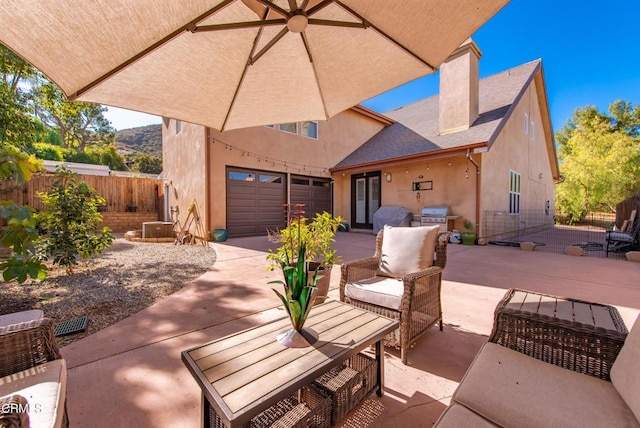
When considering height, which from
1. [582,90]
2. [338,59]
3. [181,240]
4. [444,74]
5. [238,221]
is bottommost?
[181,240]

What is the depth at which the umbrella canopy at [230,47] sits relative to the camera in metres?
1.86

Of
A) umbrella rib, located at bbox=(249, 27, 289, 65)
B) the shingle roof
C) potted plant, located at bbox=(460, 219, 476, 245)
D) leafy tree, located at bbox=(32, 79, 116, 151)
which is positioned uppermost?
leafy tree, located at bbox=(32, 79, 116, 151)

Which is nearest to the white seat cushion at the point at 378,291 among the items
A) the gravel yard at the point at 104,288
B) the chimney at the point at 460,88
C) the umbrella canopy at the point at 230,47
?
the umbrella canopy at the point at 230,47

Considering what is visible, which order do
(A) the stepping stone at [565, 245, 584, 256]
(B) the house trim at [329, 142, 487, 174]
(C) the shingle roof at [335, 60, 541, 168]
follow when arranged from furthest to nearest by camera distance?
(C) the shingle roof at [335, 60, 541, 168] → (B) the house trim at [329, 142, 487, 174] → (A) the stepping stone at [565, 245, 584, 256]

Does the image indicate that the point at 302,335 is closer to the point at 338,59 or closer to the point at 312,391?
the point at 312,391

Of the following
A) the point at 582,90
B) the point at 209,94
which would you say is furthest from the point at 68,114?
the point at 582,90

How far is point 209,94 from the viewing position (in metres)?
2.89

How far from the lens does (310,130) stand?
1104 centimetres

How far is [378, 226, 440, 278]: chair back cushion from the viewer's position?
2639 mm

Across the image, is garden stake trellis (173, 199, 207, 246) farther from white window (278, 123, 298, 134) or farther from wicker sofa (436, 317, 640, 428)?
wicker sofa (436, 317, 640, 428)

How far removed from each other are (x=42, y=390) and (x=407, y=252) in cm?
258

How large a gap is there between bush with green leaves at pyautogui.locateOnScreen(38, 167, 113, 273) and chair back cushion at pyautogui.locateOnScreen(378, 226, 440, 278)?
440 centimetres

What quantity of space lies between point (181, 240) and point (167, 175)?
14.8 feet

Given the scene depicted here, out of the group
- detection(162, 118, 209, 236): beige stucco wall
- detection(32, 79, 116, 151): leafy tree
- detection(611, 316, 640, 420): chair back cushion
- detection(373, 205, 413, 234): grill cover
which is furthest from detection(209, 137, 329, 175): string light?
detection(32, 79, 116, 151): leafy tree
